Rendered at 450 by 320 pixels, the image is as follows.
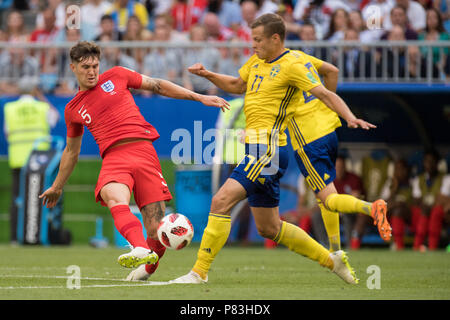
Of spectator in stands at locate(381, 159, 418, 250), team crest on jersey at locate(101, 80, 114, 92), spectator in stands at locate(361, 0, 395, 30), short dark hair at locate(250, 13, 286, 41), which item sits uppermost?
A: spectator in stands at locate(361, 0, 395, 30)

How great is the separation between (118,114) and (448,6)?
10.5 meters

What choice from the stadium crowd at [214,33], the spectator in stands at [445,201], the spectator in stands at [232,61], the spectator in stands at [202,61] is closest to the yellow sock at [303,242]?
the spectator in stands at [445,201]

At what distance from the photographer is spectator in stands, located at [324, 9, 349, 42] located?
53.2ft

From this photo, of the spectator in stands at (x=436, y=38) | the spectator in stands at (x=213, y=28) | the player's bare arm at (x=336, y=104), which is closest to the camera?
the player's bare arm at (x=336, y=104)

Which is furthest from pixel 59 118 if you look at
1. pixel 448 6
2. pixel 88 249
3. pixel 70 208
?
pixel 448 6

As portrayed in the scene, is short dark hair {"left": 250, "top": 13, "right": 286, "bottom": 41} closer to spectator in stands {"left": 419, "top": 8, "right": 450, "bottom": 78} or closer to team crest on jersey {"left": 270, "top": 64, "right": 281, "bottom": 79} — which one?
team crest on jersey {"left": 270, "top": 64, "right": 281, "bottom": 79}

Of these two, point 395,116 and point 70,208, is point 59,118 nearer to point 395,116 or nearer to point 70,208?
point 70,208

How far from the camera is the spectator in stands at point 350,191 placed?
588 inches

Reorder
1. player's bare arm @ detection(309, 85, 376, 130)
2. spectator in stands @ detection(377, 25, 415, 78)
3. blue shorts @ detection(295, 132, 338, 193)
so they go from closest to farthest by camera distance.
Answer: player's bare arm @ detection(309, 85, 376, 130) < blue shorts @ detection(295, 132, 338, 193) < spectator in stands @ detection(377, 25, 415, 78)

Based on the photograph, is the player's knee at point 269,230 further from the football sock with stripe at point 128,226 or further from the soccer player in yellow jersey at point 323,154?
the football sock with stripe at point 128,226

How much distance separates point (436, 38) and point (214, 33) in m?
4.13

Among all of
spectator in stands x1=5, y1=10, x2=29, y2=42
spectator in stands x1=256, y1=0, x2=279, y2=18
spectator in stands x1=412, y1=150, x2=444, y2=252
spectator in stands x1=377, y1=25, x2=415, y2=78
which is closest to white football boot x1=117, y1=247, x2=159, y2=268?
spectator in stands x1=412, y1=150, x2=444, y2=252

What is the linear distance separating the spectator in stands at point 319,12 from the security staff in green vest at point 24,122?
5074 millimetres

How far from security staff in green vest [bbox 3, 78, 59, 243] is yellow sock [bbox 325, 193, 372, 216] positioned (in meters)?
8.51
